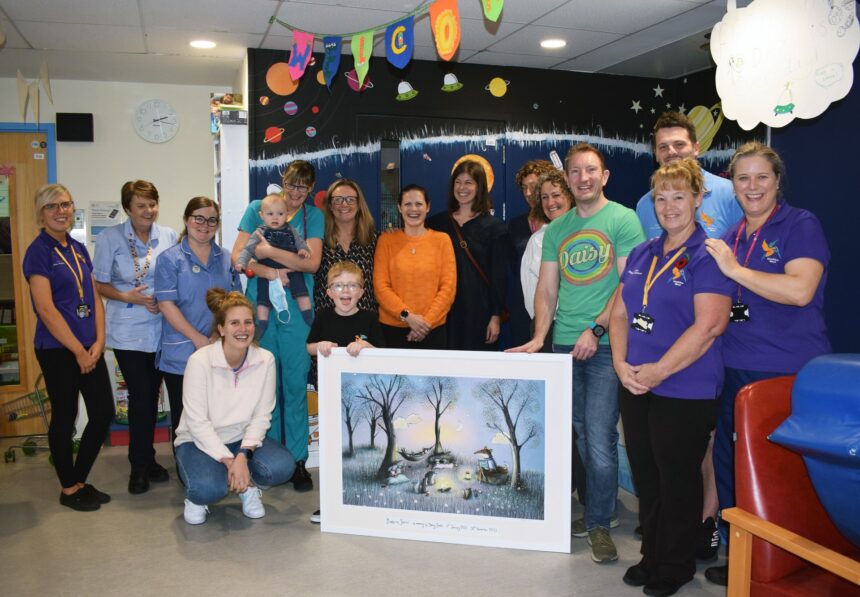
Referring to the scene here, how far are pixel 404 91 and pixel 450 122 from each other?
394mm

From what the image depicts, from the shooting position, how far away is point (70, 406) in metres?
3.52

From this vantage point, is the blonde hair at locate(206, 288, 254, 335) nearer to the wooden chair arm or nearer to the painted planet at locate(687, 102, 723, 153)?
the wooden chair arm

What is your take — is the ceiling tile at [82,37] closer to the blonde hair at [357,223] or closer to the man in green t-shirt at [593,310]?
the blonde hair at [357,223]

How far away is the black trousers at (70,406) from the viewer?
136 inches

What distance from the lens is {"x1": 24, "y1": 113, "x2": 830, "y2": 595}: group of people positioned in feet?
8.14

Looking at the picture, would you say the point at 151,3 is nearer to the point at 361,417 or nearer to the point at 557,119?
the point at 361,417

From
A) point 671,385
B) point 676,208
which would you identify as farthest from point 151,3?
point 671,385

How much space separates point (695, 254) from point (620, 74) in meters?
3.58

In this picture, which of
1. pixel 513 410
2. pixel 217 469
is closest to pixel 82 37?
pixel 217 469

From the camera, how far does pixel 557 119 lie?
17.9 ft

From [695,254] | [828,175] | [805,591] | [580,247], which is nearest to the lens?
[805,591]

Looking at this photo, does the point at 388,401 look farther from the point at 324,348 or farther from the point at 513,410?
the point at 513,410

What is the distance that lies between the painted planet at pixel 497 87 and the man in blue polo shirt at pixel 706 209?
2.29 meters

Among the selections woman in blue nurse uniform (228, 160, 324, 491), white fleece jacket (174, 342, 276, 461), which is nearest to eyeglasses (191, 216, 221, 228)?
woman in blue nurse uniform (228, 160, 324, 491)
